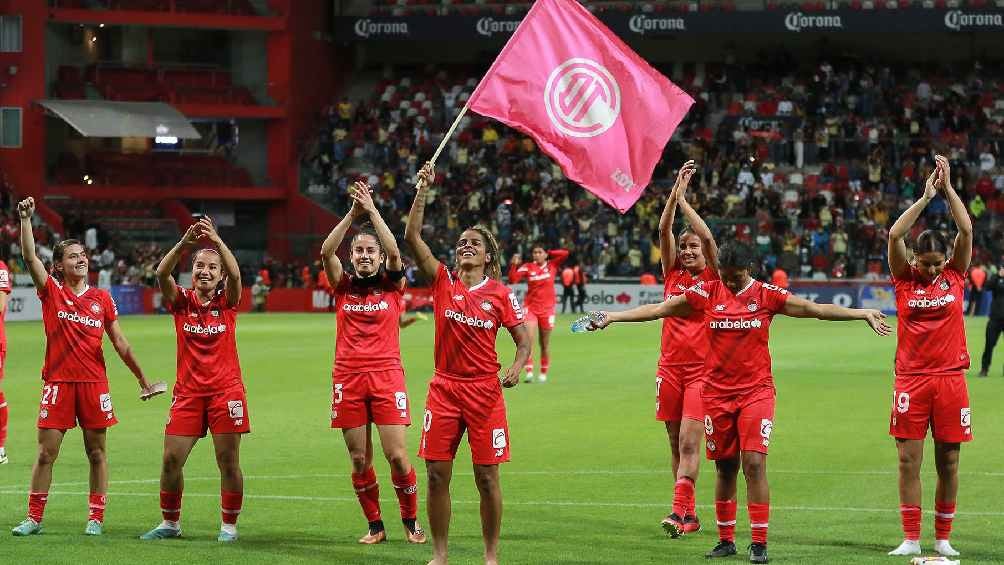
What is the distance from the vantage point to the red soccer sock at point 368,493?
11562mm

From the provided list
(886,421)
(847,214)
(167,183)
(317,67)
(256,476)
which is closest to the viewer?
(256,476)

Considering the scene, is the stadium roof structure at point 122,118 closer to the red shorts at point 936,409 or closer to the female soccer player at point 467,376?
the female soccer player at point 467,376

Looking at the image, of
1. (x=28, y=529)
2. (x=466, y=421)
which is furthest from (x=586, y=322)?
(x=28, y=529)

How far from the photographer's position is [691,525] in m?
11.9

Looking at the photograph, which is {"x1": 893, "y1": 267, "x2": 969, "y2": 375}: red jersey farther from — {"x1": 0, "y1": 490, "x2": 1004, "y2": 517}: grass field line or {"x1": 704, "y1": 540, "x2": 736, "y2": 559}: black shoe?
{"x1": 0, "y1": 490, "x2": 1004, "y2": 517}: grass field line

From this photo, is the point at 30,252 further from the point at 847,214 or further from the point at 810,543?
the point at 847,214

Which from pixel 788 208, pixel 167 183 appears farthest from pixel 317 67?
pixel 788 208

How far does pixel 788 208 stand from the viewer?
53406mm

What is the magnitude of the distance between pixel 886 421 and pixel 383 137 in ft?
138

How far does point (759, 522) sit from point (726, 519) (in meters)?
0.37

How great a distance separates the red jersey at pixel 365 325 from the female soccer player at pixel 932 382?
3741mm

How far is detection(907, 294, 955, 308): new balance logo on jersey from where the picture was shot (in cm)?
1080

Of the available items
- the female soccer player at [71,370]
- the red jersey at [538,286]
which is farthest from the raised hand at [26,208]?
the red jersey at [538,286]

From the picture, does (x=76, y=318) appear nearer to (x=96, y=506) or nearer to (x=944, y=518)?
(x=96, y=506)
